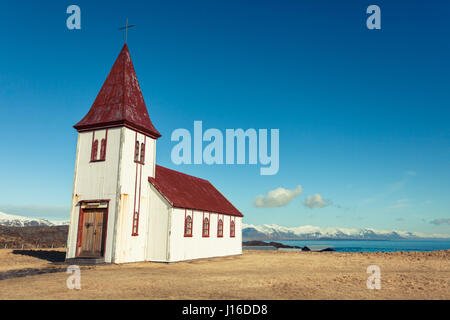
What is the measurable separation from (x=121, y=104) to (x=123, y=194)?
611cm

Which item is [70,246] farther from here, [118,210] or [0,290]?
[0,290]

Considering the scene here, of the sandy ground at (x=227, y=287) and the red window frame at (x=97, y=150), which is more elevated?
the red window frame at (x=97, y=150)

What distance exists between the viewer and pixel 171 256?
909 inches

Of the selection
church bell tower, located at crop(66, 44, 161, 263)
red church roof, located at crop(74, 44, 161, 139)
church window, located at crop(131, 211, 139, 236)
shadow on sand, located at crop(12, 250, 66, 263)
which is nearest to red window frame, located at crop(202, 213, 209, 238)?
church bell tower, located at crop(66, 44, 161, 263)

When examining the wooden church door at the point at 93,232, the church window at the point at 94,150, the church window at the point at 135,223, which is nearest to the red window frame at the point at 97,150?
the church window at the point at 94,150

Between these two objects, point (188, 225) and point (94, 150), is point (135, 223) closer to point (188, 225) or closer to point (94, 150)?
point (188, 225)

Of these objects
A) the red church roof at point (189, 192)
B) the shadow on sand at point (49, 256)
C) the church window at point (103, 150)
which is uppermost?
the church window at point (103, 150)

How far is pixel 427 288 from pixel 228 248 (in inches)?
825

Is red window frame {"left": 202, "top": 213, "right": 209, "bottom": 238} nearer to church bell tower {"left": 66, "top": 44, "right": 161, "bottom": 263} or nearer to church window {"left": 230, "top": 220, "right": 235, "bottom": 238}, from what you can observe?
church window {"left": 230, "top": 220, "right": 235, "bottom": 238}

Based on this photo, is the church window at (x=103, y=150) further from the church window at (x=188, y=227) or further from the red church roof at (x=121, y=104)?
the church window at (x=188, y=227)

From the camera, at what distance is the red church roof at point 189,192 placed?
2488 centimetres

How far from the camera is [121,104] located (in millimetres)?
23594

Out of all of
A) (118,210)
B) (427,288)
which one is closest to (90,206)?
(118,210)

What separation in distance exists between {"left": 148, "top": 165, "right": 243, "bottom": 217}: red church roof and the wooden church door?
4159mm
